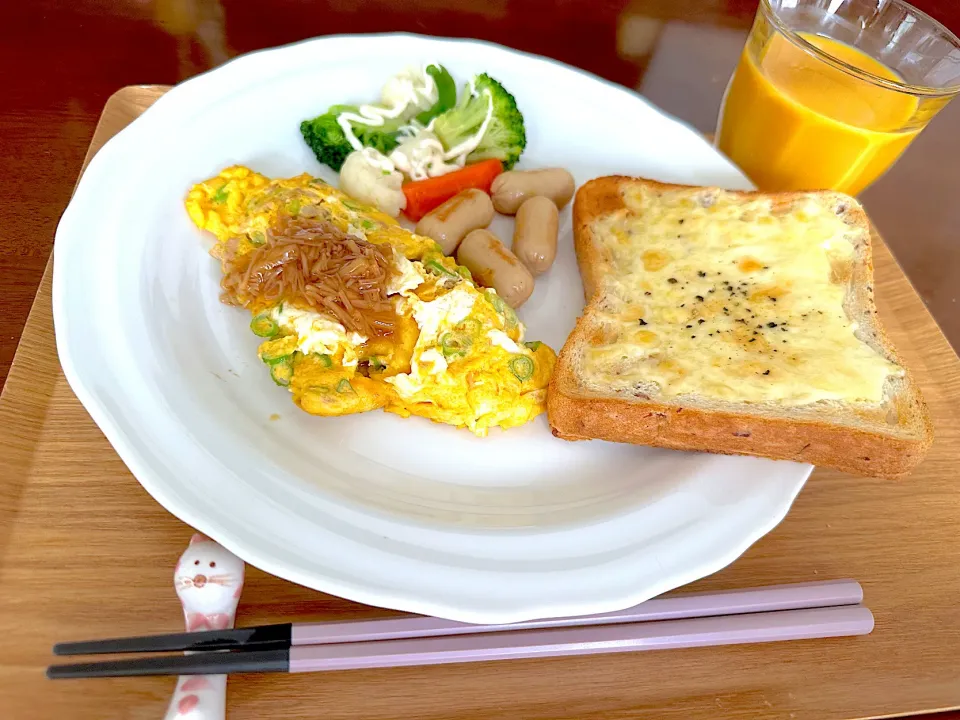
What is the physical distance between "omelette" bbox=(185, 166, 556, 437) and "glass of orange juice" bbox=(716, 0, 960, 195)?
57.4 inches

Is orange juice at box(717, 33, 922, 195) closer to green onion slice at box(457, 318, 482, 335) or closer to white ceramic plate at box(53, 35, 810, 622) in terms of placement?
white ceramic plate at box(53, 35, 810, 622)

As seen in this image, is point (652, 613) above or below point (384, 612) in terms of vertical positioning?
above

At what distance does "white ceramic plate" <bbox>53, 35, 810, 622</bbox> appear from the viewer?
5.03 feet

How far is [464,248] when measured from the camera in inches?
89.7

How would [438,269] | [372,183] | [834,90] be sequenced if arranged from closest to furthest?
[438,269]
[372,183]
[834,90]

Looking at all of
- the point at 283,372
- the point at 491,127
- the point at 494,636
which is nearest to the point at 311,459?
the point at 283,372

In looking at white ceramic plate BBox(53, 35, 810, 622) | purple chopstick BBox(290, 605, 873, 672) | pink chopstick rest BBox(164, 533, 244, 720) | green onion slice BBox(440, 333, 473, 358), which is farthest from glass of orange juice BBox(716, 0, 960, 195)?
pink chopstick rest BBox(164, 533, 244, 720)

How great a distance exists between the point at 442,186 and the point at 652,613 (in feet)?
5.22

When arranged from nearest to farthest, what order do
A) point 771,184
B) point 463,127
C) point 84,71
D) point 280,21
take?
point 463,127, point 771,184, point 84,71, point 280,21

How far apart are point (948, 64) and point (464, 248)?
2.04 m

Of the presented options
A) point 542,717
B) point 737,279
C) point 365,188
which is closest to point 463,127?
point 365,188

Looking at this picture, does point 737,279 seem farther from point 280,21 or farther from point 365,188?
point 280,21

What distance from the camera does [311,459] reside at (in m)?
1.84

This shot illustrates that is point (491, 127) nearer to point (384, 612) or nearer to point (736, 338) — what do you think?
point (736, 338)
